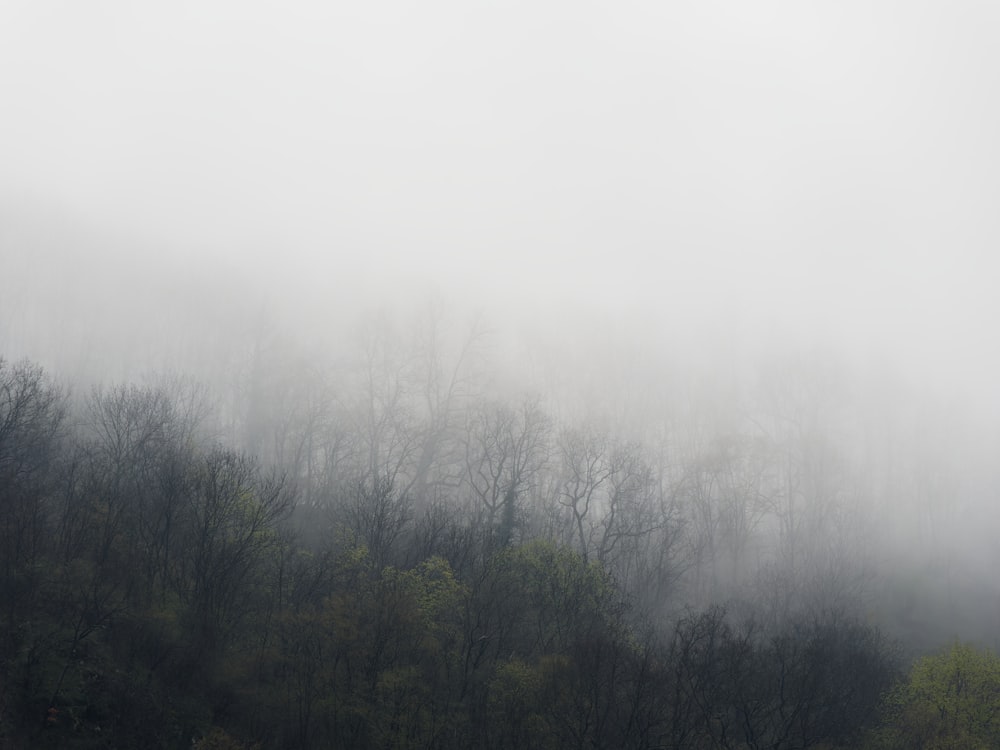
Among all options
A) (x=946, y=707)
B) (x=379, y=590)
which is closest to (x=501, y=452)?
(x=379, y=590)

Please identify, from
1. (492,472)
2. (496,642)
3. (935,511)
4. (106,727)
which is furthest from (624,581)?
(935,511)

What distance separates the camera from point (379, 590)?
43750 millimetres

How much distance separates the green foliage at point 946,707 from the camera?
43.2 m

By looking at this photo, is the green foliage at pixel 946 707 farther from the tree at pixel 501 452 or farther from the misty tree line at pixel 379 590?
the tree at pixel 501 452

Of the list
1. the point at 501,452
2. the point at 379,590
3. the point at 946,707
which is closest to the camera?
the point at 379,590

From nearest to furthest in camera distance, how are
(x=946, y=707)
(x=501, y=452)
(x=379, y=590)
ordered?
(x=379, y=590) < (x=946, y=707) < (x=501, y=452)

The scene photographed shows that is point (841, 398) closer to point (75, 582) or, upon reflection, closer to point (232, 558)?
point (232, 558)

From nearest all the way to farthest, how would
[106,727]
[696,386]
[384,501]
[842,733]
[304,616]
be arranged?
[106,727] → [304,616] → [842,733] → [384,501] → [696,386]

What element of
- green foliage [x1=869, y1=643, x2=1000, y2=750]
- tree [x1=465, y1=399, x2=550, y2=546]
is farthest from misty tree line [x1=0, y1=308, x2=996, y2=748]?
green foliage [x1=869, y1=643, x2=1000, y2=750]

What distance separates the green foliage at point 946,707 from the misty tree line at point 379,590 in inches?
63.5

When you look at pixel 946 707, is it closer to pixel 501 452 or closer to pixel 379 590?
pixel 379 590

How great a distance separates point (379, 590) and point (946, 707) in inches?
1432

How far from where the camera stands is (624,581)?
65.9m

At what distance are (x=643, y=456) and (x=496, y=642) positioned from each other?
1568 inches
